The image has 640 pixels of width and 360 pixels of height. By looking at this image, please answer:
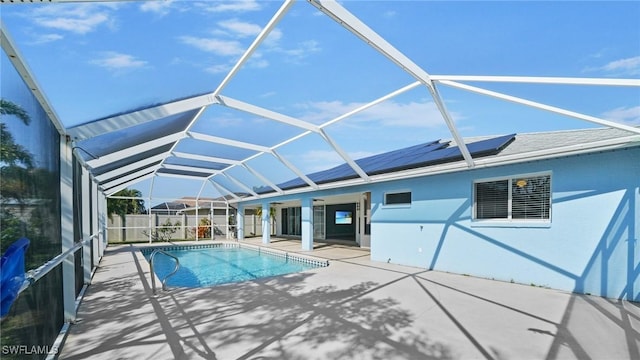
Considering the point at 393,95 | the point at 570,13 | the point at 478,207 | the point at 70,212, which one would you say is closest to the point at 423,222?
the point at 478,207

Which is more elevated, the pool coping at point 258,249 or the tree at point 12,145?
the tree at point 12,145

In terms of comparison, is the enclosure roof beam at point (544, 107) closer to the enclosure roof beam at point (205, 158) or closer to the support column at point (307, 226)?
the enclosure roof beam at point (205, 158)

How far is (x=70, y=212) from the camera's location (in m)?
4.73

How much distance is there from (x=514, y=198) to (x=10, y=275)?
884 cm

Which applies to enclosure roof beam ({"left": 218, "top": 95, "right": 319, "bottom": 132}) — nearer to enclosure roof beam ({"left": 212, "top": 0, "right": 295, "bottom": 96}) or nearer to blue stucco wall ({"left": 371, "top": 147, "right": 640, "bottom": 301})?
enclosure roof beam ({"left": 212, "top": 0, "right": 295, "bottom": 96})

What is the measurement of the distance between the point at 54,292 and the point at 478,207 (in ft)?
28.6

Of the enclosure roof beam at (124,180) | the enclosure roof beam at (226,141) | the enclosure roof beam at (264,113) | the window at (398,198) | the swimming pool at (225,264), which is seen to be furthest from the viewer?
the enclosure roof beam at (124,180)

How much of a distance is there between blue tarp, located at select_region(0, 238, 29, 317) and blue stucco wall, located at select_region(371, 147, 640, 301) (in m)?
8.36

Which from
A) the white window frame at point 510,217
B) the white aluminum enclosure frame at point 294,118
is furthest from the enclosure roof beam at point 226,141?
the white window frame at point 510,217

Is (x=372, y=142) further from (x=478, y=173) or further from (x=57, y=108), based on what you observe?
(x=57, y=108)

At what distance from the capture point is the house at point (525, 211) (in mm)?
6090

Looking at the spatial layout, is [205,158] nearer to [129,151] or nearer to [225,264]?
[129,151]

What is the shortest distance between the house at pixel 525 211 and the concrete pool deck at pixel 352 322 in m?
0.58

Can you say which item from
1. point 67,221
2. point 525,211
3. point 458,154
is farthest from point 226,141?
point 525,211
